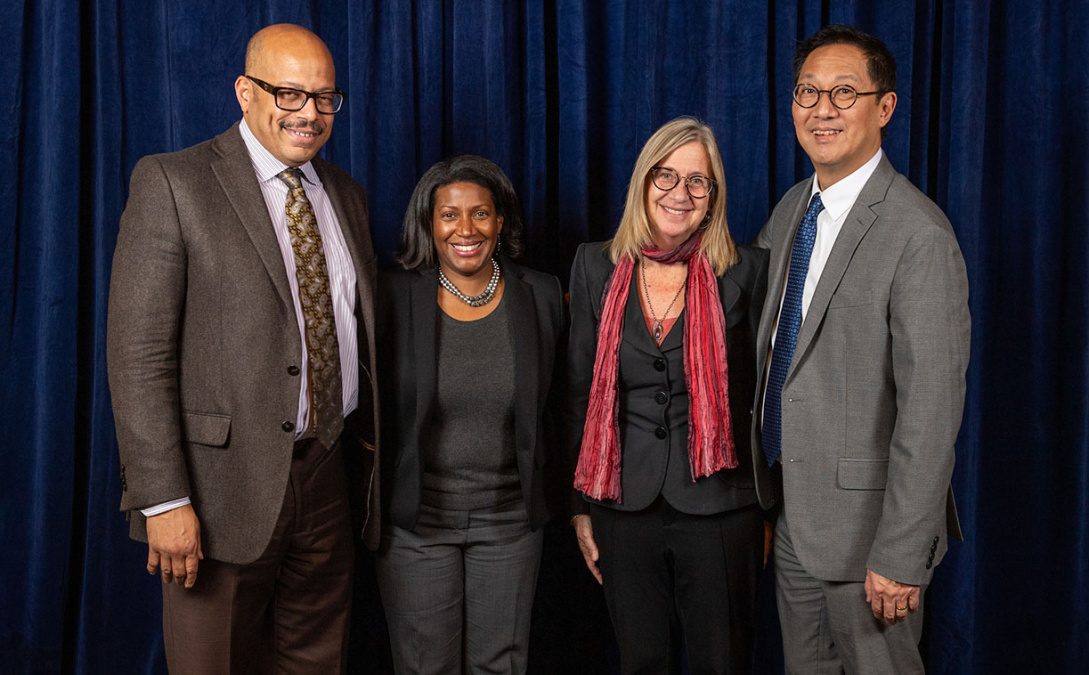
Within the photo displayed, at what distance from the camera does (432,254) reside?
2027mm

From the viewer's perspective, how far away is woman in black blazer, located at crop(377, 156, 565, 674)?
1.93 metres

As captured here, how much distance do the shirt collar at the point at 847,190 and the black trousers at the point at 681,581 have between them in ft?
2.28

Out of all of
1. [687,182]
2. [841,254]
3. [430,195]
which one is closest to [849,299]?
[841,254]

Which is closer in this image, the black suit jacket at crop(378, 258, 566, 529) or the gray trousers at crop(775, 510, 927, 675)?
the gray trousers at crop(775, 510, 927, 675)

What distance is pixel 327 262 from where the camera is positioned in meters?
1.83

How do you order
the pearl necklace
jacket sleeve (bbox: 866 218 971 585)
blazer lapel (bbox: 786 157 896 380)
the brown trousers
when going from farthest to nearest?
the pearl necklace < the brown trousers < blazer lapel (bbox: 786 157 896 380) < jacket sleeve (bbox: 866 218 971 585)

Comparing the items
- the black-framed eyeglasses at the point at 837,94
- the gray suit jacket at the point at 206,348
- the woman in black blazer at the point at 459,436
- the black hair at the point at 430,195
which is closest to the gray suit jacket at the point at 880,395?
the black-framed eyeglasses at the point at 837,94

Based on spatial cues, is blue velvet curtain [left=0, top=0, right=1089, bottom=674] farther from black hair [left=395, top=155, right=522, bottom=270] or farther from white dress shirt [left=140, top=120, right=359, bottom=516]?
white dress shirt [left=140, top=120, right=359, bottom=516]

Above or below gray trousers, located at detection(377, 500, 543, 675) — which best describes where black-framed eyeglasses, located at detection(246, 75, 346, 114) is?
above

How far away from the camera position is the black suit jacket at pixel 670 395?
1.83 metres

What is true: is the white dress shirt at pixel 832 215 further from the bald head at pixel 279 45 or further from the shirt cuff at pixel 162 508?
the shirt cuff at pixel 162 508

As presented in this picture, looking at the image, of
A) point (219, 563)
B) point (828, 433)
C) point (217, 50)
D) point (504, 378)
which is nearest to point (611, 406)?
point (504, 378)

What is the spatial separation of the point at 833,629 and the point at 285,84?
1.63 metres

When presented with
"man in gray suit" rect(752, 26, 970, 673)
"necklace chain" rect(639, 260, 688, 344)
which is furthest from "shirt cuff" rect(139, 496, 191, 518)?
"man in gray suit" rect(752, 26, 970, 673)
